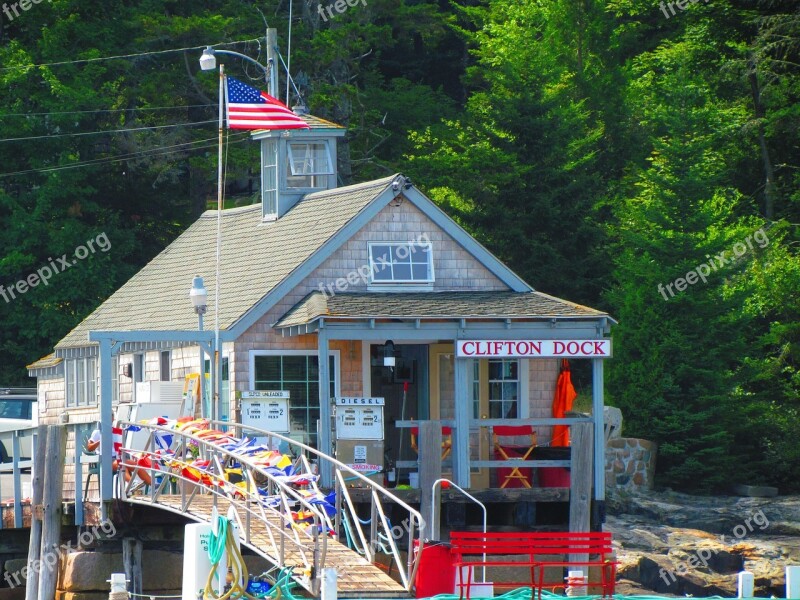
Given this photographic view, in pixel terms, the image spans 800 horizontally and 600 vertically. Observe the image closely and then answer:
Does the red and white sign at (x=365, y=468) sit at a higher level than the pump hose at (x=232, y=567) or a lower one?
higher

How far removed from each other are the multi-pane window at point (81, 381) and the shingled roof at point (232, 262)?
0.39 metres

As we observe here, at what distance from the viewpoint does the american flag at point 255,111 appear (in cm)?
2530

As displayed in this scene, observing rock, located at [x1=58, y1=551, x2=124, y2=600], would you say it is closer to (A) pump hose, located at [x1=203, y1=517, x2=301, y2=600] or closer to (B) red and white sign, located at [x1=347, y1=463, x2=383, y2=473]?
(B) red and white sign, located at [x1=347, y1=463, x2=383, y2=473]

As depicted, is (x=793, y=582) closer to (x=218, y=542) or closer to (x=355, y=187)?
(x=218, y=542)

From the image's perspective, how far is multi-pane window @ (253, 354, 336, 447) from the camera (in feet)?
80.3

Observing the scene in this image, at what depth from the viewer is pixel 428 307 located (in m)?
24.1

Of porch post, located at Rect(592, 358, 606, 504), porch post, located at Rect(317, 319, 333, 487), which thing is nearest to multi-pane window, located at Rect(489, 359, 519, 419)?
porch post, located at Rect(592, 358, 606, 504)

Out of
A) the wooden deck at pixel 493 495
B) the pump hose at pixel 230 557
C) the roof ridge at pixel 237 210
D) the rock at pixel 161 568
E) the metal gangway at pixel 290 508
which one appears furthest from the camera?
the roof ridge at pixel 237 210

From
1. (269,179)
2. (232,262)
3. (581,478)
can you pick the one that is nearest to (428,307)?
(581,478)

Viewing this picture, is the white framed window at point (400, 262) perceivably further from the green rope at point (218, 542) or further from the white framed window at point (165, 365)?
the green rope at point (218, 542)

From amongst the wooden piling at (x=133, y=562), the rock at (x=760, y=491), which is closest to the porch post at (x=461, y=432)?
the wooden piling at (x=133, y=562)

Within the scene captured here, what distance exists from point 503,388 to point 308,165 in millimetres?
5890

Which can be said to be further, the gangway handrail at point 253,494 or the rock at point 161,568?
the rock at point 161,568

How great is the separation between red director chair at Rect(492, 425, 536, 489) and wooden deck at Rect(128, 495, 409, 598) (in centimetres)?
520
